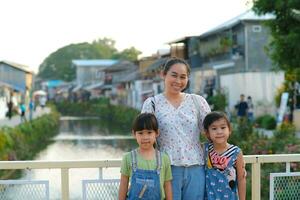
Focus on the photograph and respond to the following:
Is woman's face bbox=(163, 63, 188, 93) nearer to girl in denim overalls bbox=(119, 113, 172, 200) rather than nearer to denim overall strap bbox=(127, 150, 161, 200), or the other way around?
girl in denim overalls bbox=(119, 113, 172, 200)

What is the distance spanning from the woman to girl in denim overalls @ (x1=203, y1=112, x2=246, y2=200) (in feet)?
0.19

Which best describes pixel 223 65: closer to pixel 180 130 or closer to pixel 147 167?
pixel 180 130

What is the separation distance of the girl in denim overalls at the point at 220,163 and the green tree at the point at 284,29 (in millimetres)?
11808

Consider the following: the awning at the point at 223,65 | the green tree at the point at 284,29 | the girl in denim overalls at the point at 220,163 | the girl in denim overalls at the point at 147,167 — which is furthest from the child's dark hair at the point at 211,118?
the awning at the point at 223,65

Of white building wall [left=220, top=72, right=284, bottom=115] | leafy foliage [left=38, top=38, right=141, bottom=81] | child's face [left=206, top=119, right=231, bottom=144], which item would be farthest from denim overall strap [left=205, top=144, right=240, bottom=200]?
leafy foliage [left=38, top=38, right=141, bottom=81]

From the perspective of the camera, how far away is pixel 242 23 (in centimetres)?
3164

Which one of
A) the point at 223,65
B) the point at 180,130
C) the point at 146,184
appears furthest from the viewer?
the point at 223,65

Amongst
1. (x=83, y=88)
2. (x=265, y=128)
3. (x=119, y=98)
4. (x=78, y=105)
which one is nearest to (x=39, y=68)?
(x=83, y=88)

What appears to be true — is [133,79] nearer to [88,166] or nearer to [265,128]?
[265,128]

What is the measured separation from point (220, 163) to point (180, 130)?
0.38 meters

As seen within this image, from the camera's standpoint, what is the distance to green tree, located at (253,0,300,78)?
15.5m

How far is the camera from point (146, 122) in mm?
4043

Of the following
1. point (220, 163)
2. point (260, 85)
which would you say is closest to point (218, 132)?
point (220, 163)

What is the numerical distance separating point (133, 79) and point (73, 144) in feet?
88.8
